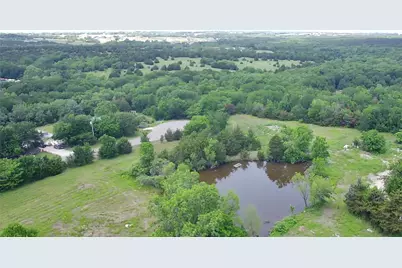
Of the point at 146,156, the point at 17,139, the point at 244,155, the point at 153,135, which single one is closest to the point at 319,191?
the point at 244,155

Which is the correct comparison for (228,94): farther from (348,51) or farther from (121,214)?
(348,51)

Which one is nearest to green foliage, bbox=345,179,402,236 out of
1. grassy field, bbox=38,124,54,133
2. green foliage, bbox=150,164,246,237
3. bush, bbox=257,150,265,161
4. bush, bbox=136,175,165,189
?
green foliage, bbox=150,164,246,237

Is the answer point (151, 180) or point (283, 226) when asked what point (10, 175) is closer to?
point (151, 180)

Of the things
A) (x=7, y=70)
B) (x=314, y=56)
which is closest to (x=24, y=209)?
(x=7, y=70)

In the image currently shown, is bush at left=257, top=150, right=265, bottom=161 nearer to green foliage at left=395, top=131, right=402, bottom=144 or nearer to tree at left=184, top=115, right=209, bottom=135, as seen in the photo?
tree at left=184, top=115, right=209, bottom=135

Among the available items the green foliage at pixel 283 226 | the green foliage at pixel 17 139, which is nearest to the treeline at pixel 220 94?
the green foliage at pixel 17 139

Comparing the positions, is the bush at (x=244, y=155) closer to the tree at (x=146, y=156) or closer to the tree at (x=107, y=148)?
the tree at (x=146, y=156)

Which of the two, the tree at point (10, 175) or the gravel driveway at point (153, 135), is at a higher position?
the tree at point (10, 175)
